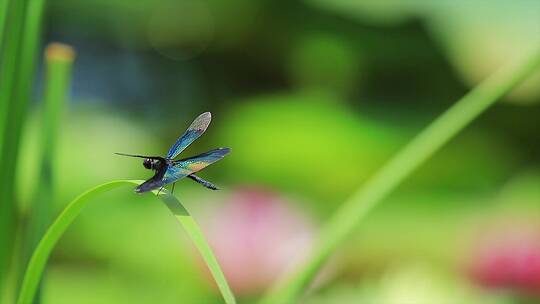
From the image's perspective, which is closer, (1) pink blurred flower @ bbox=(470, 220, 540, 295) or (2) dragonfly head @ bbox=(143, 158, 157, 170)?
(2) dragonfly head @ bbox=(143, 158, 157, 170)

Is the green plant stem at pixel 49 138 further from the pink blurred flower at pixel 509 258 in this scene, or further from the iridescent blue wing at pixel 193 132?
the pink blurred flower at pixel 509 258

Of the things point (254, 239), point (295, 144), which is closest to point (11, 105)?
point (254, 239)

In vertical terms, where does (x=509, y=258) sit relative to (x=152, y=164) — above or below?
above

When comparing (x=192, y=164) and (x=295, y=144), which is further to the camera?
(x=295, y=144)

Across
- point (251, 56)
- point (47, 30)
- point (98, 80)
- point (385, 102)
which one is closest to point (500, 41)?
point (385, 102)

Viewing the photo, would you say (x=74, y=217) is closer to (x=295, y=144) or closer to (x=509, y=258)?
(x=509, y=258)

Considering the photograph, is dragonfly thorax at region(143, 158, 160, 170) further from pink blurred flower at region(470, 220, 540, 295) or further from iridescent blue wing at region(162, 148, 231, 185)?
pink blurred flower at region(470, 220, 540, 295)

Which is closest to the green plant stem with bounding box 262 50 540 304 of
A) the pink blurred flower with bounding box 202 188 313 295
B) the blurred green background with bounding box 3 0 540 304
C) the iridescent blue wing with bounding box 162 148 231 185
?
the iridescent blue wing with bounding box 162 148 231 185

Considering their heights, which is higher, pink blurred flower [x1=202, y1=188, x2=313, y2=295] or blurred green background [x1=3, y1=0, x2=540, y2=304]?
blurred green background [x1=3, y1=0, x2=540, y2=304]
